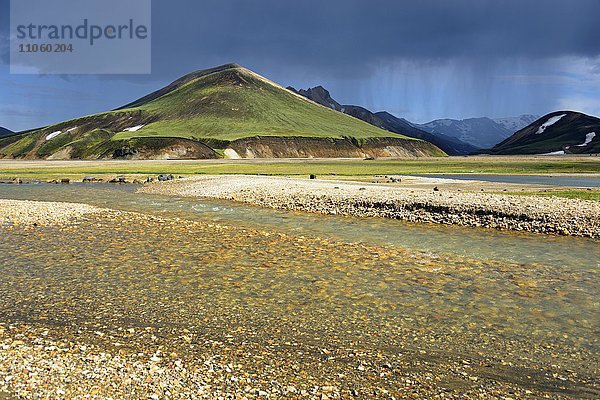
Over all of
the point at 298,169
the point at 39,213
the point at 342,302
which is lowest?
the point at 342,302

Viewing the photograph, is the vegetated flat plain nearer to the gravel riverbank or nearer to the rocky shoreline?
the rocky shoreline

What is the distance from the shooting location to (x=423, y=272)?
19.8m

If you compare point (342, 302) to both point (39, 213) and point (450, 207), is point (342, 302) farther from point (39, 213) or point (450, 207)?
point (39, 213)

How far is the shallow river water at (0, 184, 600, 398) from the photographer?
10.7 metres

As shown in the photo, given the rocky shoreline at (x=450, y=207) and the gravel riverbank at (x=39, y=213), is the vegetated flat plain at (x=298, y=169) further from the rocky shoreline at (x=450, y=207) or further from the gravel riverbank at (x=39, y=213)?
the gravel riverbank at (x=39, y=213)

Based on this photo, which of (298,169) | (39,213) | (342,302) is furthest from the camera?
(298,169)

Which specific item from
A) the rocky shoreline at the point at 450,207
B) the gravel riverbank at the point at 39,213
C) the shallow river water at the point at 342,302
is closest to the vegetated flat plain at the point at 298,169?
the rocky shoreline at the point at 450,207

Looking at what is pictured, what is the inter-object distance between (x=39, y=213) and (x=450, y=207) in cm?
3280

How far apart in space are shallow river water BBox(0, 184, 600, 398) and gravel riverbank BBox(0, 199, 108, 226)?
3.53 metres

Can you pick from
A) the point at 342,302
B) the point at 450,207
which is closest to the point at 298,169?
the point at 450,207

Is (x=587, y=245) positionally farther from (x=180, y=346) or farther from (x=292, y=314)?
(x=180, y=346)

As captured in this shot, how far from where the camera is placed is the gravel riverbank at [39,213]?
106ft

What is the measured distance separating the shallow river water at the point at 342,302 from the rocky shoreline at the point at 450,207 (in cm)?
332

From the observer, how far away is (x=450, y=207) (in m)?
36.9
